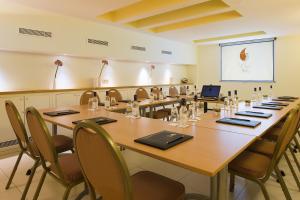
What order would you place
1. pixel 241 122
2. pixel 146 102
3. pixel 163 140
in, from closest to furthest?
pixel 163 140, pixel 241 122, pixel 146 102

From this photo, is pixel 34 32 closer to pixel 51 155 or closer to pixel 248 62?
pixel 51 155

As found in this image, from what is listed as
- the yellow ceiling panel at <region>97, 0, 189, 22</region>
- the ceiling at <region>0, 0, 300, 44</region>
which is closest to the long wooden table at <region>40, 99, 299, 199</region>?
the ceiling at <region>0, 0, 300, 44</region>

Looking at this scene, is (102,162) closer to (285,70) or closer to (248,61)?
(285,70)

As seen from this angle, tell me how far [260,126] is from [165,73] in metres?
5.57

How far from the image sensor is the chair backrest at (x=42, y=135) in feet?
4.71

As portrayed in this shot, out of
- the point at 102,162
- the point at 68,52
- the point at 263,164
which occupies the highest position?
the point at 68,52

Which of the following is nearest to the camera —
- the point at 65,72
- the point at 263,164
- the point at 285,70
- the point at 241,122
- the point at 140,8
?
the point at 263,164

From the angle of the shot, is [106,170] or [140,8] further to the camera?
[140,8]

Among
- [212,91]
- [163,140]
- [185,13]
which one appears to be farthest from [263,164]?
[185,13]

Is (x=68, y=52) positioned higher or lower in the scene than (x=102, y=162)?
higher

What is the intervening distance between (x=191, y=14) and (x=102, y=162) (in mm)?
4012

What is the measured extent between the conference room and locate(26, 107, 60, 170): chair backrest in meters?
0.01

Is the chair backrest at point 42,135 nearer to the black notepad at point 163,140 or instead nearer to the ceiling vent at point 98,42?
the black notepad at point 163,140

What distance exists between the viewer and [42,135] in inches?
57.9
